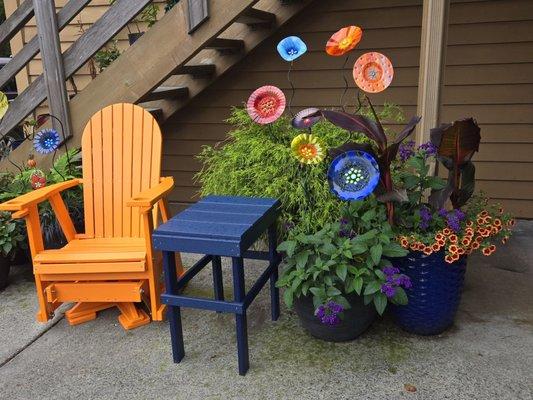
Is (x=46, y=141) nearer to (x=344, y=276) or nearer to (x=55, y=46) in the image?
(x=55, y=46)

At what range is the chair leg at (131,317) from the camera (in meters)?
2.43

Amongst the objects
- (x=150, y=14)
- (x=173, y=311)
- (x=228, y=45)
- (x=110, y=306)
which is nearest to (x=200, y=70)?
(x=228, y=45)

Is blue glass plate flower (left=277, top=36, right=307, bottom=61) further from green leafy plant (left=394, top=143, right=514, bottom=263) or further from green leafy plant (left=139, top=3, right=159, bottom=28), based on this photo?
green leafy plant (left=139, top=3, right=159, bottom=28)

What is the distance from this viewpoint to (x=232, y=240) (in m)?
1.84

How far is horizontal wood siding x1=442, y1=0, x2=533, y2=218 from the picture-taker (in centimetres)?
342

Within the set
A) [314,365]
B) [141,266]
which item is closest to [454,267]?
[314,365]

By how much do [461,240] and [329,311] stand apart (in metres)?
0.64

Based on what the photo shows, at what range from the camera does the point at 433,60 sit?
2.27 meters

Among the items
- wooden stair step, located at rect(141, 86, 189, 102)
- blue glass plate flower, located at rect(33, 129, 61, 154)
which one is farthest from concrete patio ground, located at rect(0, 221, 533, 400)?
wooden stair step, located at rect(141, 86, 189, 102)

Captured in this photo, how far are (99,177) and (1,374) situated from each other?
45.1 inches

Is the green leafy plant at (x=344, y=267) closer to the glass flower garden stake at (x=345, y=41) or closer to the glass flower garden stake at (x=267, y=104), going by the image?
the glass flower garden stake at (x=267, y=104)

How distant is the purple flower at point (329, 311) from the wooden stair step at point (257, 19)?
2101mm

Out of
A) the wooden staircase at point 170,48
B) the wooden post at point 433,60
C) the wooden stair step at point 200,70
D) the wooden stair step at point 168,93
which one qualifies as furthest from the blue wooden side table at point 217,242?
the wooden stair step at point 200,70

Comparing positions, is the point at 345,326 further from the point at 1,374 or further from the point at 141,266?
the point at 1,374
